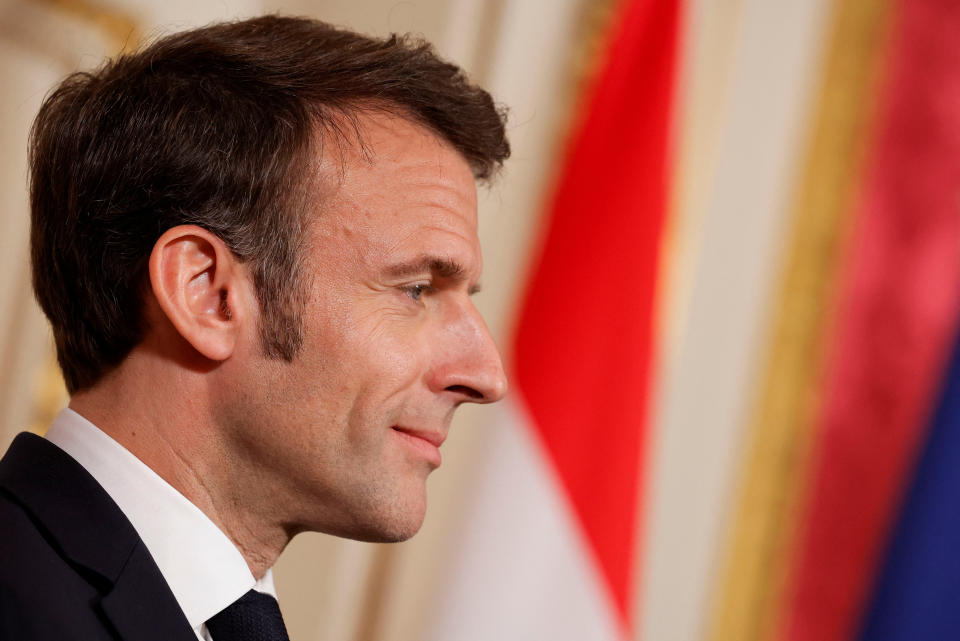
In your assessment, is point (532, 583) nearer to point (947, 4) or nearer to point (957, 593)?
point (957, 593)

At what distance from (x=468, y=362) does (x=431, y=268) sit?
14cm

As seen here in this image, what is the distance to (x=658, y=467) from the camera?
2.58 meters

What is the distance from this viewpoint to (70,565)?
3.78ft

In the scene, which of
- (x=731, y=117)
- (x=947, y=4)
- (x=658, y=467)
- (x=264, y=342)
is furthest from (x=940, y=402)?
(x=264, y=342)

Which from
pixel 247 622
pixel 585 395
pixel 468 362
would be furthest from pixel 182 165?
pixel 585 395

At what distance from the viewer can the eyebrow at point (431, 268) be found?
4.58 feet

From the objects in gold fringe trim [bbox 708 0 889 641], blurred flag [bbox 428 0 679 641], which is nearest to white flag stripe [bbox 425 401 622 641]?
blurred flag [bbox 428 0 679 641]

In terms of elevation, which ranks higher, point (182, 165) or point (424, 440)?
point (182, 165)

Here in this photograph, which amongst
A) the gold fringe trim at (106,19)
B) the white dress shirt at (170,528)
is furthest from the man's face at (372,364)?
the gold fringe trim at (106,19)

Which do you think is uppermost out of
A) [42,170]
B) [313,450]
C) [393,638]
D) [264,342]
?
[42,170]

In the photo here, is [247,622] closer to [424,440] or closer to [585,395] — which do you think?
[424,440]

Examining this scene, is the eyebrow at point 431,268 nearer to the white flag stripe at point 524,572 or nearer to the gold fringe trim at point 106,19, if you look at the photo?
the white flag stripe at point 524,572

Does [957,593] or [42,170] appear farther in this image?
[957,593]

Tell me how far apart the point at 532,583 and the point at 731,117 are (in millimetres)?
1295
